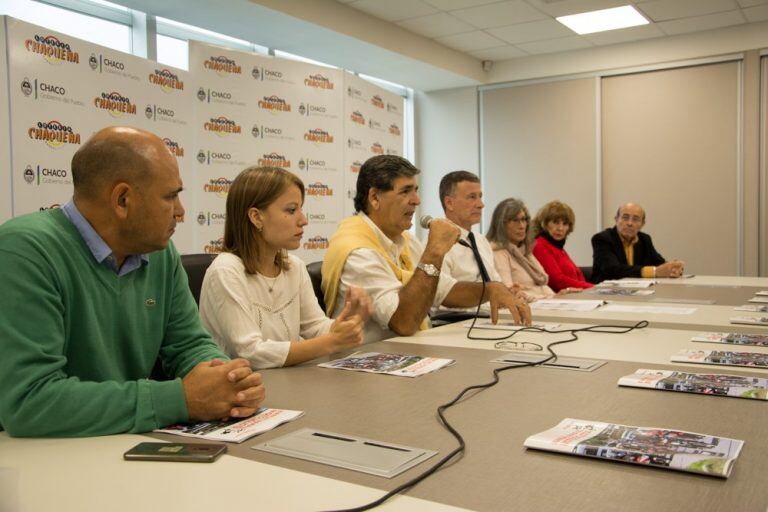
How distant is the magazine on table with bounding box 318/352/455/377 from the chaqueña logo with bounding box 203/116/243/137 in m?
3.30

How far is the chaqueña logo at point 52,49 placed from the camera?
3.62 m

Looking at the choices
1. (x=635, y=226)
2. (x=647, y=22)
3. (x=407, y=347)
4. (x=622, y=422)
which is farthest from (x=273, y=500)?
(x=647, y=22)

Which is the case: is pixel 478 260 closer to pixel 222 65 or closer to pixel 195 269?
pixel 195 269

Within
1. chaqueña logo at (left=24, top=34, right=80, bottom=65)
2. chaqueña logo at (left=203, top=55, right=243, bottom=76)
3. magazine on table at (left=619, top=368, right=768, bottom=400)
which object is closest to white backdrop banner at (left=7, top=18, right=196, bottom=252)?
chaqueña logo at (left=24, top=34, right=80, bottom=65)

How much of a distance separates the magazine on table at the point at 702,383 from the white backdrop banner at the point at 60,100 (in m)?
3.26

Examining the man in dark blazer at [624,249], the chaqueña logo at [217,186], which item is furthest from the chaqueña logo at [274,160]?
the man in dark blazer at [624,249]

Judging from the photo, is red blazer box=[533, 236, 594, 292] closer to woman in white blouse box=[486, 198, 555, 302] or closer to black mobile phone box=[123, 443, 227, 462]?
woman in white blouse box=[486, 198, 555, 302]

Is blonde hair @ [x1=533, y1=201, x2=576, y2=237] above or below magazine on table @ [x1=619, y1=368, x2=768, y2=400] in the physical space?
above

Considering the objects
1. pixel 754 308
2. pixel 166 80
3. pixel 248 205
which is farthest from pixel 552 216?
pixel 248 205

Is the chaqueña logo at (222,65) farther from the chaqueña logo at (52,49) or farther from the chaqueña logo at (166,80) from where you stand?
the chaqueña logo at (52,49)

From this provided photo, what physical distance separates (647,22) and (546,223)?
2658 millimetres

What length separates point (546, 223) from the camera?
4688mm

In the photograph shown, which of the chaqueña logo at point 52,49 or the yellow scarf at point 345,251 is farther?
the chaqueña logo at point 52,49

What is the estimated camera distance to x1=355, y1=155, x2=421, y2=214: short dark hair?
261cm
